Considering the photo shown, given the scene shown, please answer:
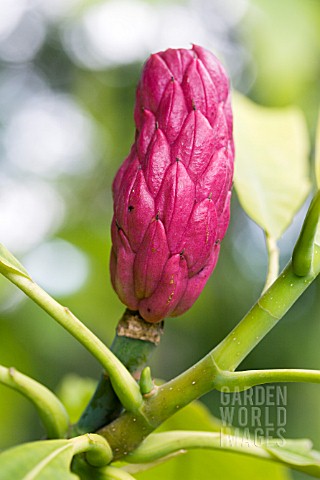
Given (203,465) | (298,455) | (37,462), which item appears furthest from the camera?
(203,465)

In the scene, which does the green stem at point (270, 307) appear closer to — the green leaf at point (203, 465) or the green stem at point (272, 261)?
the green stem at point (272, 261)

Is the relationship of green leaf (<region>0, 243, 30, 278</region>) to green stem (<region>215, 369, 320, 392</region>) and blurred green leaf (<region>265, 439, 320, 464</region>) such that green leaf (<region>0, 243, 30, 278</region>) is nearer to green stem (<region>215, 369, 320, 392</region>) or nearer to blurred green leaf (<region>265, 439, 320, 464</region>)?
green stem (<region>215, 369, 320, 392</region>)

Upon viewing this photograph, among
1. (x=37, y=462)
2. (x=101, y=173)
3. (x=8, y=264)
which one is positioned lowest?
(x=101, y=173)

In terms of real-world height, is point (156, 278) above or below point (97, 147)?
above

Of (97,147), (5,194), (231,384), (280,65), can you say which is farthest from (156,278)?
(97,147)

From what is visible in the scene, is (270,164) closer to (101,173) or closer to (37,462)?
(37,462)

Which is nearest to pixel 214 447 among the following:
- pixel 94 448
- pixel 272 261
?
pixel 94 448

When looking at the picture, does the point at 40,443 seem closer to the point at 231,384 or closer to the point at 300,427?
the point at 231,384
